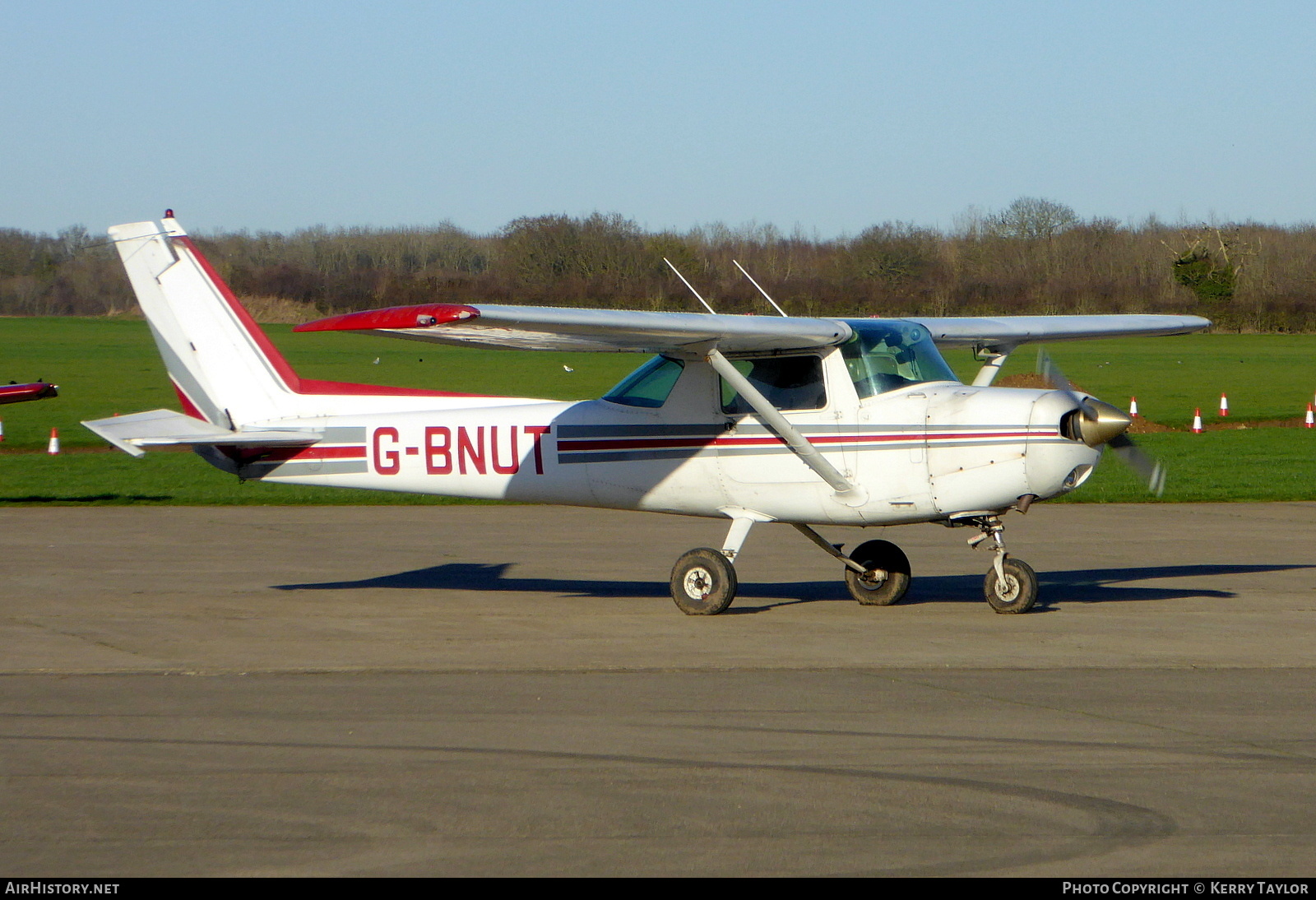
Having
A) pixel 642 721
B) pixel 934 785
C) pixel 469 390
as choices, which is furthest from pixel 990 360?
pixel 469 390

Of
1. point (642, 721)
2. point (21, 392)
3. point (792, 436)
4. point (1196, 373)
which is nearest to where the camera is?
point (642, 721)

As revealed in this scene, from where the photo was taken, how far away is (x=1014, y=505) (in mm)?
9562

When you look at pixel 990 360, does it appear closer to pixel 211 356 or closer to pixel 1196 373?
pixel 211 356

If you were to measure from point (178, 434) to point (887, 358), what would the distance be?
5696mm

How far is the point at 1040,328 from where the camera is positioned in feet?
39.7

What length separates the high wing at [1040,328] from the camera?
11.6m

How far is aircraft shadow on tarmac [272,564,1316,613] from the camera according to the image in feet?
36.1

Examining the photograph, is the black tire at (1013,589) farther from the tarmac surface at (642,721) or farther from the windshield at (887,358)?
the windshield at (887,358)

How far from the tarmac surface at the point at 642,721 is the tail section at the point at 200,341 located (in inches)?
63.6

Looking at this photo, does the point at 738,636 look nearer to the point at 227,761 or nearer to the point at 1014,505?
the point at 1014,505

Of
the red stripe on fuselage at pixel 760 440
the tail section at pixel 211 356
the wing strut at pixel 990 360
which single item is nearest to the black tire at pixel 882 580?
the red stripe on fuselage at pixel 760 440

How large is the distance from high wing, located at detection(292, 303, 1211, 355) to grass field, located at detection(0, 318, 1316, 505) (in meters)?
3.58
